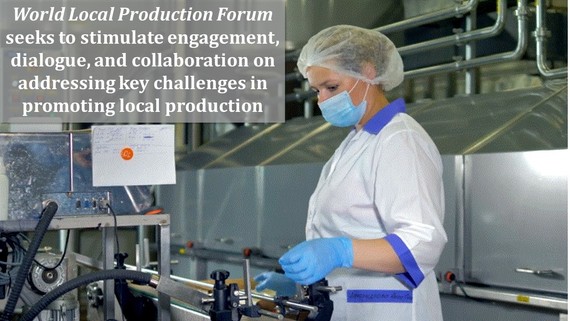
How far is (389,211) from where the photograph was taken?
1470 millimetres

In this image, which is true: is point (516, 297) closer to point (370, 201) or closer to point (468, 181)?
point (468, 181)

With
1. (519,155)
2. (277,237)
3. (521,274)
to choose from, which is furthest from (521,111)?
(277,237)

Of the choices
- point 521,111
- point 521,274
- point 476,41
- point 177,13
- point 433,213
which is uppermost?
point 177,13

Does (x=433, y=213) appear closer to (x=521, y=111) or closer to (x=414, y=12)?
(x=521, y=111)

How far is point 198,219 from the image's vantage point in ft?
12.4

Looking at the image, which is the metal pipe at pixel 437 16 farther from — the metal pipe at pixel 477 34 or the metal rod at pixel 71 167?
the metal rod at pixel 71 167

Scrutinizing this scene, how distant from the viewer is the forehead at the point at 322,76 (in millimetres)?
1673

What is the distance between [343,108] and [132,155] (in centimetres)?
47

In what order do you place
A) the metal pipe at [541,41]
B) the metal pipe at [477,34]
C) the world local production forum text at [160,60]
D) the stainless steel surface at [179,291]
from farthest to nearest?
the world local production forum text at [160,60], the metal pipe at [477,34], the metal pipe at [541,41], the stainless steel surface at [179,291]

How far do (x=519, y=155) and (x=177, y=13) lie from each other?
80.9 inches

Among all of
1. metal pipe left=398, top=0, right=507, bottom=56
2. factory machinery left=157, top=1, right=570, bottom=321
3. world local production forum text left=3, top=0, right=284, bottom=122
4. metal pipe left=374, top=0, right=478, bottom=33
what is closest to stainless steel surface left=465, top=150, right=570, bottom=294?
factory machinery left=157, top=1, right=570, bottom=321

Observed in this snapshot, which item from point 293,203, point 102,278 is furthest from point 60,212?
point 293,203

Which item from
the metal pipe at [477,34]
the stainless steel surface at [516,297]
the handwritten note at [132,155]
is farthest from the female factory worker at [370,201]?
the metal pipe at [477,34]

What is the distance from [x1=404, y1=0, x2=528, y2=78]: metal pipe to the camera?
270cm
